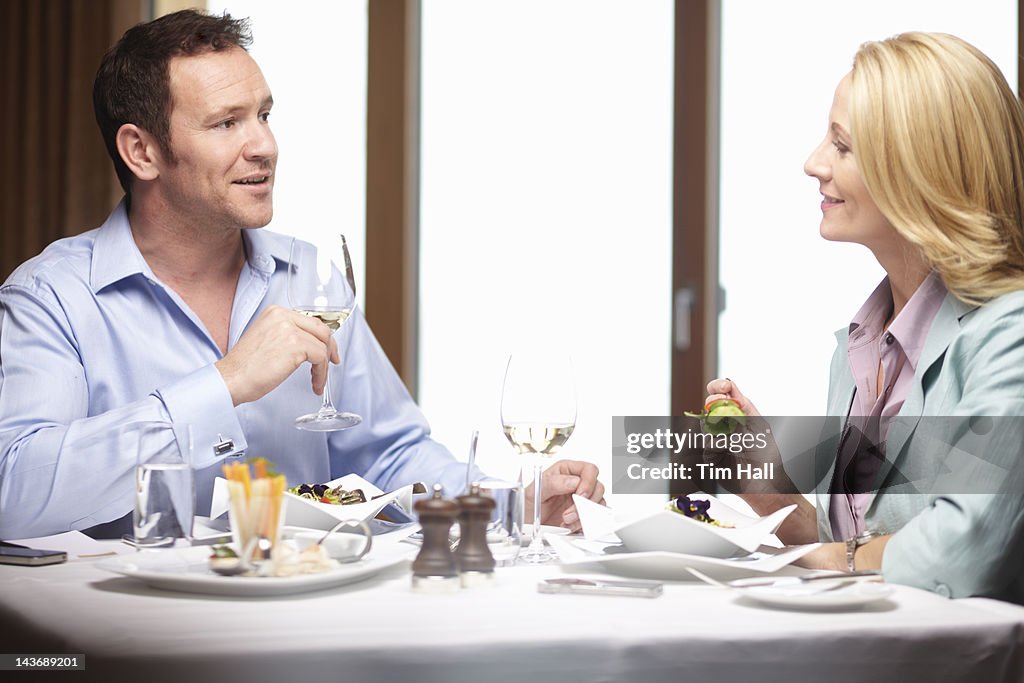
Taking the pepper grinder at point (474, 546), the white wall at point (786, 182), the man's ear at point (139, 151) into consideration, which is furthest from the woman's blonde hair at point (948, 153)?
the white wall at point (786, 182)

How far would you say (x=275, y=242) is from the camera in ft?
7.52

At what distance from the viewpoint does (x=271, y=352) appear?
1.63 m

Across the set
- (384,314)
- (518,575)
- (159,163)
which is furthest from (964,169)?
(384,314)

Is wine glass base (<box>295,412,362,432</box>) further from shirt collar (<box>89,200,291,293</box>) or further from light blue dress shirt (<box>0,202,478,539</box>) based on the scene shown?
shirt collar (<box>89,200,291,293</box>)

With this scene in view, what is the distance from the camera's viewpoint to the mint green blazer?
48.9 inches

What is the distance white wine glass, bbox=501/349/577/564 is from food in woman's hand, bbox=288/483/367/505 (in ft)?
1.01

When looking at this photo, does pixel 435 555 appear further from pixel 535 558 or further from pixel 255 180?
pixel 255 180

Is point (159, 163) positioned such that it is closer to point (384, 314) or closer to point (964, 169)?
point (964, 169)

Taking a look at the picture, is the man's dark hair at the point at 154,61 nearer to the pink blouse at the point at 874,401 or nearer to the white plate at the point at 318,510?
the white plate at the point at 318,510

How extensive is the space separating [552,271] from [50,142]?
2079mm

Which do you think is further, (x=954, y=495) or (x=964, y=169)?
(x=964, y=169)

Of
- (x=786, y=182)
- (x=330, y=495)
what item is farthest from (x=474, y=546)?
(x=786, y=182)

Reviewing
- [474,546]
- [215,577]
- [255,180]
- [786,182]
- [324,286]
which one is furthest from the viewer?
[786,182]

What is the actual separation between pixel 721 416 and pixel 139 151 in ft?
4.33
